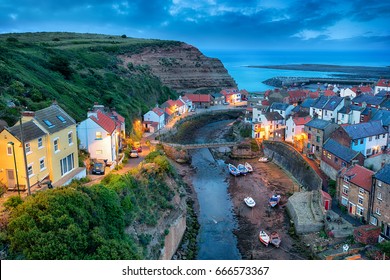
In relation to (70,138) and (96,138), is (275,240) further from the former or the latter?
(96,138)

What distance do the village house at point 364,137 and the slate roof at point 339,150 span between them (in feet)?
1.86

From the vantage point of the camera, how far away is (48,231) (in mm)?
8125

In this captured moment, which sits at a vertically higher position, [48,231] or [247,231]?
[48,231]

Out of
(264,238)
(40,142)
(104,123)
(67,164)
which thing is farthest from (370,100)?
(40,142)

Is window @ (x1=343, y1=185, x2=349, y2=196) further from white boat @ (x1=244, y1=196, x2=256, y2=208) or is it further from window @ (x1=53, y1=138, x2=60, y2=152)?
window @ (x1=53, y1=138, x2=60, y2=152)

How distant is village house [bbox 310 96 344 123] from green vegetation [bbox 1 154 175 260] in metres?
20.9

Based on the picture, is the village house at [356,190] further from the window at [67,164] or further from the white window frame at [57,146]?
the white window frame at [57,146]

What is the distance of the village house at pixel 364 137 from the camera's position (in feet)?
72.8

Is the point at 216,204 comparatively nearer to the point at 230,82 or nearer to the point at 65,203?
the point at 65,203

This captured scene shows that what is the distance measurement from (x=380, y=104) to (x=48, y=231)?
30084 mm

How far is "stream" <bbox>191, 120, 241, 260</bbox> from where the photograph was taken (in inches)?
616

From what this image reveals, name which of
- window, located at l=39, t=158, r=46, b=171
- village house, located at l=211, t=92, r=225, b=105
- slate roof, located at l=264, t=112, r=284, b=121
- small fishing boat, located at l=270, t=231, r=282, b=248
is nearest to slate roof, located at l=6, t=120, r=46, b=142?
window, located at l=39, t=158, r=46, b=171

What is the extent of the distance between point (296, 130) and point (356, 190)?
11.4 metres

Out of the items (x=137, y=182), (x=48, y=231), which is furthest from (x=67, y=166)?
(x=48, y=231)
